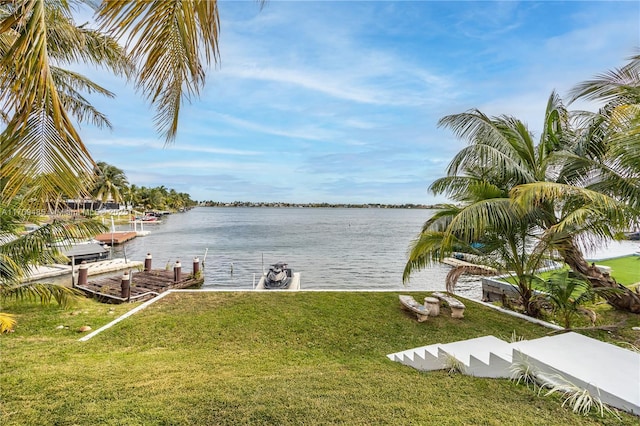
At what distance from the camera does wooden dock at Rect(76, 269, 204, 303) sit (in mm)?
10148

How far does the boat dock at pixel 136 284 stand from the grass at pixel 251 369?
9.15 ft

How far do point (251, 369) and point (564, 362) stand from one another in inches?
146

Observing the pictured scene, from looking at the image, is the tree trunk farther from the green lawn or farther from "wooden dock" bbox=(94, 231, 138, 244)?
"wooden dock" bbox=(94, 231, 138, 244)

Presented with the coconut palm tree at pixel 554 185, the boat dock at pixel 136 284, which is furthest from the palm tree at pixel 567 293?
the boat dock at pixel 136 284

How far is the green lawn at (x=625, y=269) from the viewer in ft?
32.7

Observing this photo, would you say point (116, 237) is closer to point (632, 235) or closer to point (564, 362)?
point (564, 362)

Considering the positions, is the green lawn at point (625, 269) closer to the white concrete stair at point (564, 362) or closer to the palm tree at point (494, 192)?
the palm tree at point (494, 192)

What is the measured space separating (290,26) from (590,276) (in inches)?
283

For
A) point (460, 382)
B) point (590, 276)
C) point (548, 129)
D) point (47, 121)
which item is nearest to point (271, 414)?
point (460, 382)

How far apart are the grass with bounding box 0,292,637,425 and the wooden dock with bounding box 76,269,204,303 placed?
2887mm

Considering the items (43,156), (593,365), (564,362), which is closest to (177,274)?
(43,156)

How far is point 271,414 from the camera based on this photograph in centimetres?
265

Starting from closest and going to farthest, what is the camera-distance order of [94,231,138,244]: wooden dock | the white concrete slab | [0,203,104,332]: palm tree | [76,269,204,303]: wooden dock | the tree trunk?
the white concrete slab
[0,203,104,332]: palm tree
the tree trunk
[76,269,204,303]: wooden dock
[94,231,138,244]: wooden dock

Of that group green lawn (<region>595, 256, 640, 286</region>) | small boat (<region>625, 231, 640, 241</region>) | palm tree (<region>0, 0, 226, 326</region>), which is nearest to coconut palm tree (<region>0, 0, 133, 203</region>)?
palm tree (<region>0, 0, 226, 326</region>)
